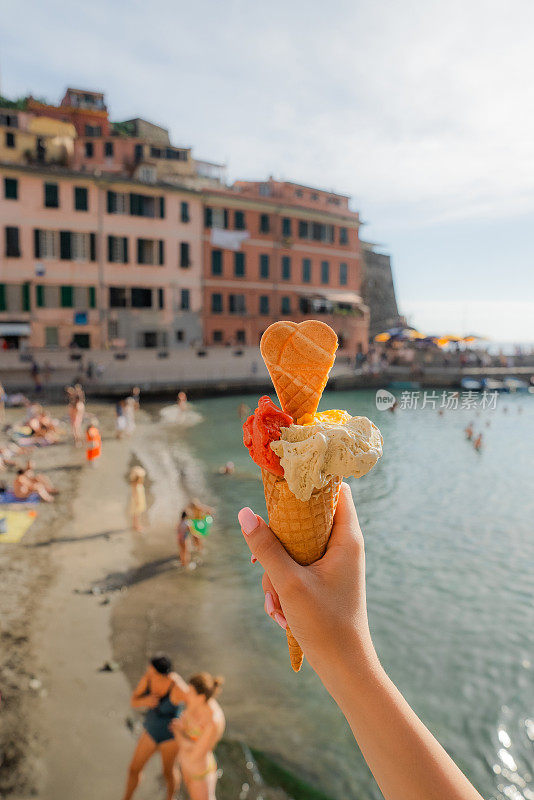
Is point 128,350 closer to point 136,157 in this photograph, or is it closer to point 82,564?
point 136,157

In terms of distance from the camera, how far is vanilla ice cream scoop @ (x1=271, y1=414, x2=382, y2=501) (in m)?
2.03

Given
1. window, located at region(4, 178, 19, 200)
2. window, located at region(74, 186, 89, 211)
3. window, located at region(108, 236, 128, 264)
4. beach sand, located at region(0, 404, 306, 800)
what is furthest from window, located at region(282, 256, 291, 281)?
beach sand, located at region(0, 404, 306, 800)

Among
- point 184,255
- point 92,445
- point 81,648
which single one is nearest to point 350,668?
point 81,648

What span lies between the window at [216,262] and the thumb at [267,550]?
3951cm

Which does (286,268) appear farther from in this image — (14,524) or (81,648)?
(81,648)

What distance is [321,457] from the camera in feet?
6.65

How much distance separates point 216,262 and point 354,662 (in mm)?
40218

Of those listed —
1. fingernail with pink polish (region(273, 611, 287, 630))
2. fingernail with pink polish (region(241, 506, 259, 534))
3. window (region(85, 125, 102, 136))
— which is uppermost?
window (region(85, 125, 102, 136))

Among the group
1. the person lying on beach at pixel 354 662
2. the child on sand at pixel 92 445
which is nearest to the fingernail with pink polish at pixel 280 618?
the person lying on beach at pixel 354 662

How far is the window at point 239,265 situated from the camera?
134 ft

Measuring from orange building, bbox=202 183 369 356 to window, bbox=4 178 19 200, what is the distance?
12491 mm

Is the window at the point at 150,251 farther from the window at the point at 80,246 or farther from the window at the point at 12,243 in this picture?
the window at the point at 12,243

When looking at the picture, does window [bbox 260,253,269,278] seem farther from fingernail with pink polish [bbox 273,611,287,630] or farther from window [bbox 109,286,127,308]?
fingernail with pink polish [bbox 273,611,287,630]

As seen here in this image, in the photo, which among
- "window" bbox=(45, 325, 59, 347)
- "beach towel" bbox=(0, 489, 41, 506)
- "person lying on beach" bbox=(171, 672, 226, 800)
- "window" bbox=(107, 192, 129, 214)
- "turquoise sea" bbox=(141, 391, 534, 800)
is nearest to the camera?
"person lying on beach" bbox=(171, 672, 226, 800)
